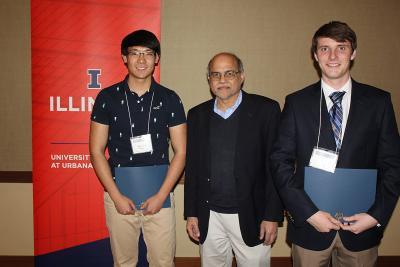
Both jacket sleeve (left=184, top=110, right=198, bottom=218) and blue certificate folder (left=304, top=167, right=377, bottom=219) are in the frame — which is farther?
jacket sleeve (left=184, top=110, right=198, bottom=218)

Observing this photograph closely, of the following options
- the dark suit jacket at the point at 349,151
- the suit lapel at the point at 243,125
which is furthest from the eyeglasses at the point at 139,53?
the dark suit jacket at the point at 349,151

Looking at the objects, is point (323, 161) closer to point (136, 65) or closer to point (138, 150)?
point (138, 150)

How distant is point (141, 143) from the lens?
2121 mm

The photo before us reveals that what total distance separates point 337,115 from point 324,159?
0.24 metres

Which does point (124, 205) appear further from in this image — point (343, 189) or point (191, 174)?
point (343, 189)

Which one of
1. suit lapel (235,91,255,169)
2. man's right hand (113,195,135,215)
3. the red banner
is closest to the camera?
suit lapel (235,91,255,169)

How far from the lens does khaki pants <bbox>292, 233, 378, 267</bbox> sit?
1.73m

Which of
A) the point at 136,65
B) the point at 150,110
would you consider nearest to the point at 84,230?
the point at 150,110

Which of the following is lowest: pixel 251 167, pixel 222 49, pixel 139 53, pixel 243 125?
pixel 251 167

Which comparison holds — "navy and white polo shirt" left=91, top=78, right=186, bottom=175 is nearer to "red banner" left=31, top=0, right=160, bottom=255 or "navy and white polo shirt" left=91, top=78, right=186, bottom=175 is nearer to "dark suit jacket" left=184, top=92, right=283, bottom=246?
"dark suit jacket" left=184, top=92, right=283, bottom=246

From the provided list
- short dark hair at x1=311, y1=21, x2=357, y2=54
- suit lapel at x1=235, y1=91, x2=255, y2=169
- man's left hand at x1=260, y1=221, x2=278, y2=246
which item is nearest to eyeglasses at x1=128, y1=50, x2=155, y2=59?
suit lapel at x1=235, y1=91, x2=255, y2=169

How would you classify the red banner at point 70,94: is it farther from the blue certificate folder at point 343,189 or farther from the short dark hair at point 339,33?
the blue certificate folder at point 343,189

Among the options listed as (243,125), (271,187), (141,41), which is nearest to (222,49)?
(141,41)

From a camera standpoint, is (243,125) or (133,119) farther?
(133,119)
